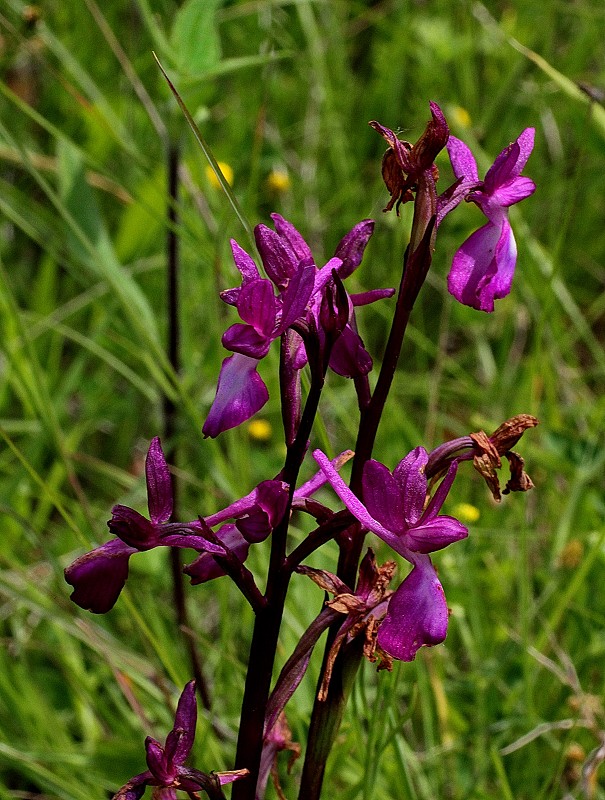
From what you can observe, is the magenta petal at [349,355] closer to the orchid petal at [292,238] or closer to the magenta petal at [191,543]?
the orchid petal at [292,238]

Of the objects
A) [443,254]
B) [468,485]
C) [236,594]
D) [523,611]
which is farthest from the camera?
[443,254]

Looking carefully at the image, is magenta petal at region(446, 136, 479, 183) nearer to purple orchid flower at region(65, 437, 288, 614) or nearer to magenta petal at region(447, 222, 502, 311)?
magenta petal at region(447, 222, 502, 311)

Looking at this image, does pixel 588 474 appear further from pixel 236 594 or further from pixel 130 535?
pixel 130 535

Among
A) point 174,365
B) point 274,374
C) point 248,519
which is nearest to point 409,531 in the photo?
point 248,519

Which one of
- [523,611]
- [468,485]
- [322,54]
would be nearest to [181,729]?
[523,611]

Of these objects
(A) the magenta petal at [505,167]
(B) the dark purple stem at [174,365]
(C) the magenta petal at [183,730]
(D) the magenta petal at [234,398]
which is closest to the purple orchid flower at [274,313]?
(D) the magenta petal at [234,398]

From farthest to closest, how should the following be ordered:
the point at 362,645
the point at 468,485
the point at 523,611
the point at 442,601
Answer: the point at 468,485 < the point at 523,611 < the point at 362,645 < the point at 442,601

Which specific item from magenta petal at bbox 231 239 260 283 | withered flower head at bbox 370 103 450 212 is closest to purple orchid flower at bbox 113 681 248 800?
magenta petal at bbox 231 239 260 283
